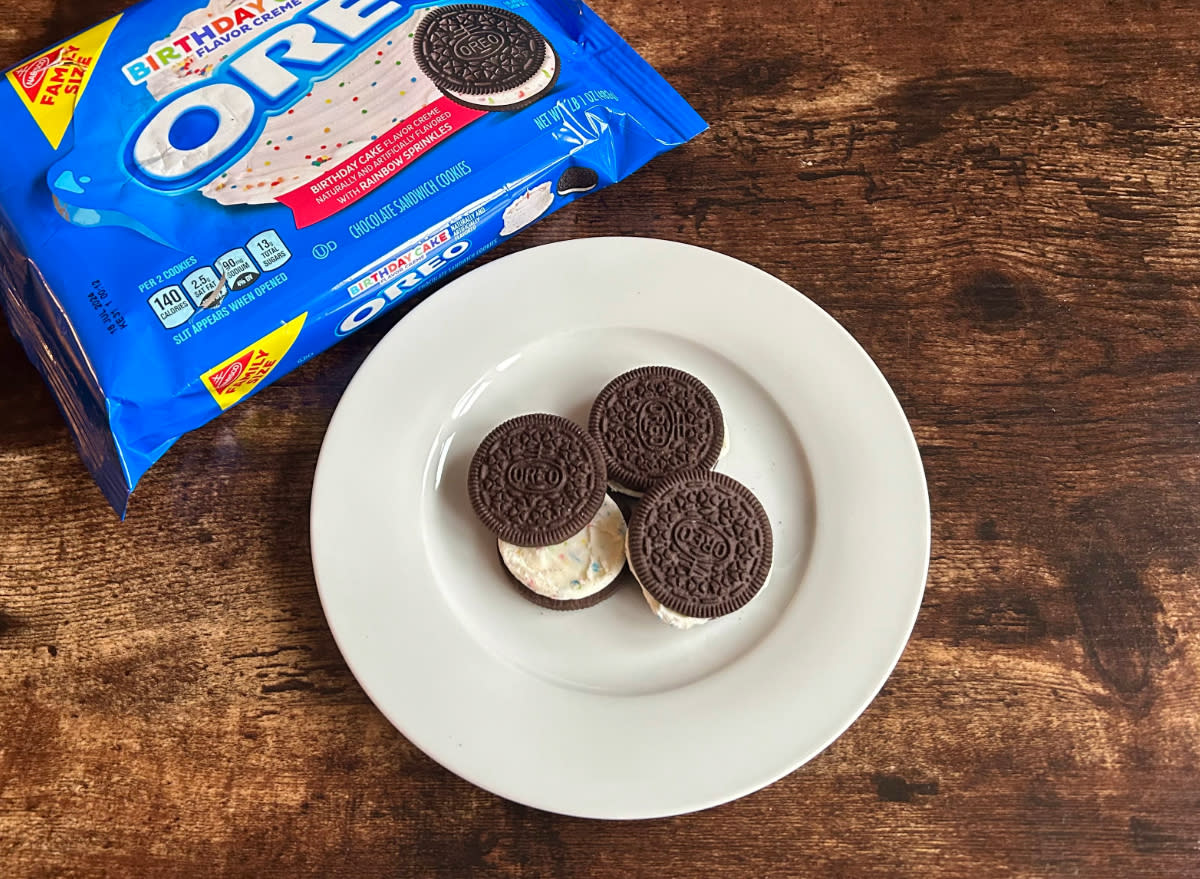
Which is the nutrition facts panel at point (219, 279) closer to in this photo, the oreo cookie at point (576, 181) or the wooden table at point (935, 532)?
the wooden table at point (935, 532)

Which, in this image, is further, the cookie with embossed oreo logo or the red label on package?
the red label on package

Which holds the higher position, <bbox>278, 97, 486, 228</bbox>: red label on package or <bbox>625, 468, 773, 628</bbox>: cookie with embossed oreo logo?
<bbox>278, 97, 486, 228</bbox>: red label on package

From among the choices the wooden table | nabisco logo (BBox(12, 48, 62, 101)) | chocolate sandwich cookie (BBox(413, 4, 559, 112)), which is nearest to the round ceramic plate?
the wooden table

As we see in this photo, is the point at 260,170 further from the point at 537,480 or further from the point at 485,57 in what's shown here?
the point at 537,480

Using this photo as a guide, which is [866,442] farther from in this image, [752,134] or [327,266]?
[327,266]

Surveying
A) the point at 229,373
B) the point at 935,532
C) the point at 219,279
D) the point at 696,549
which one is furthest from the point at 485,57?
the point at 935,532

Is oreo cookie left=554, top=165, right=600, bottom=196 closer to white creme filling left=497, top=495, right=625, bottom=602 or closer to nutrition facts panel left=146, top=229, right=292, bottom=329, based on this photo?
nutrition facts panel left=146, top=229, right=292, bottom=329

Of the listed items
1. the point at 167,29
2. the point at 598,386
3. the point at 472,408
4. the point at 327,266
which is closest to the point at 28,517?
the point at 327,266
